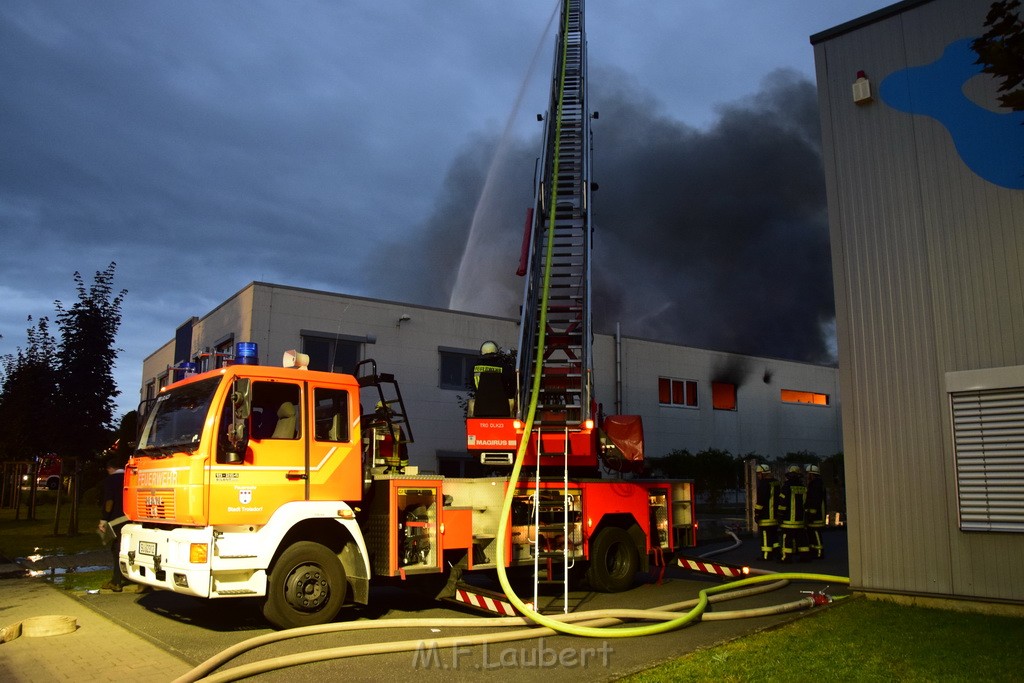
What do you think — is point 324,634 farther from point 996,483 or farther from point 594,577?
point 996,483

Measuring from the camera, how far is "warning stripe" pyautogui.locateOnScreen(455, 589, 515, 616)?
7871 millimetres

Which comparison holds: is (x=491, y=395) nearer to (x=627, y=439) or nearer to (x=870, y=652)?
(x=627, y=439)

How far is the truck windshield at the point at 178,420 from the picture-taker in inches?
293

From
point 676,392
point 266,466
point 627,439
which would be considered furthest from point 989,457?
point 676,392

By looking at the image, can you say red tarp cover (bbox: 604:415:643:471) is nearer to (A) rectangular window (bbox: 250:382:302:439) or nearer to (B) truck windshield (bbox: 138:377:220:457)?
(A) rectangular window (bbox: 250:382:302:439)

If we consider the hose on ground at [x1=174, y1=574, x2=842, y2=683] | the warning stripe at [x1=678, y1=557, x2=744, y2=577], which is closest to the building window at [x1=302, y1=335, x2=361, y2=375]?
the warning stripe at [x1=678, y1=557, x2=744, y2=577]

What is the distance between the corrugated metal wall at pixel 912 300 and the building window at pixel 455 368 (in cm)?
1413

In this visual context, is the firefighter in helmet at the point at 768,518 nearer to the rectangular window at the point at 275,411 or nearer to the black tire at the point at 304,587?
the black tire at the point at 304,587

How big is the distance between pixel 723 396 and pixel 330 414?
2388cm

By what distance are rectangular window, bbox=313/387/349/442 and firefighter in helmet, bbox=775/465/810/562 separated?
26.6 ft

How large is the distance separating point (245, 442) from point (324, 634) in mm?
1934

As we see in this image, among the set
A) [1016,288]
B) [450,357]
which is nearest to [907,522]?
[1016,288]

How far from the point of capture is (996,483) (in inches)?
312

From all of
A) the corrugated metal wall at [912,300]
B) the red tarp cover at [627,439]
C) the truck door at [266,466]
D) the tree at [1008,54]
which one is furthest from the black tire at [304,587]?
the tree at [1008,54]
